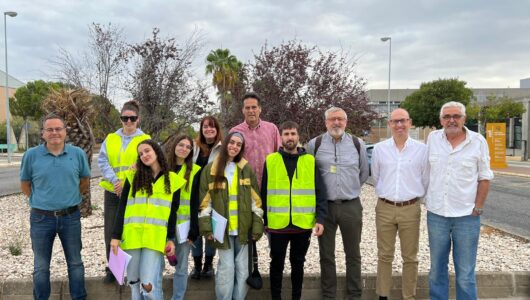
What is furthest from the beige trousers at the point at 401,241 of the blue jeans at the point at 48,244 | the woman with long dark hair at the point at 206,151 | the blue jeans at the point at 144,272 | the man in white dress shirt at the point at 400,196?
the blue jeans at the point at 48,244

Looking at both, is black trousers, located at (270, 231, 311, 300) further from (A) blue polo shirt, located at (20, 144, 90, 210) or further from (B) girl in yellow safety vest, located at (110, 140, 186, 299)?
(A) blue polo shirt, located at (20, 144, 90, 210)

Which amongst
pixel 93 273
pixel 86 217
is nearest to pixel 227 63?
pixel 86 217

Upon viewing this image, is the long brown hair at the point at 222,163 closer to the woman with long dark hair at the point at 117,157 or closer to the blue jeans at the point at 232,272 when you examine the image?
the blue jeans at the point at 232,272

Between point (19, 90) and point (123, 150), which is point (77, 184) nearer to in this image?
point (123, 150)

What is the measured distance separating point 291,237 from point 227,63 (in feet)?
108

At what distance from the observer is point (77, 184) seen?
160 inches

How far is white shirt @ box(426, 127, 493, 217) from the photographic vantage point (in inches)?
151

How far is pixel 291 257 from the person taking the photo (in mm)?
4160

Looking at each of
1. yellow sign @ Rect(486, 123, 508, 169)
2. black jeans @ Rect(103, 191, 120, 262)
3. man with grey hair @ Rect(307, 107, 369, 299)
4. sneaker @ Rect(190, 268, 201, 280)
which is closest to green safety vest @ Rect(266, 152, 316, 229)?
man with grey hair @ Rect(307, 107, 369, 299)

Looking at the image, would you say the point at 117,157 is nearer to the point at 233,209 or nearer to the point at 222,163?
the point at 222,163

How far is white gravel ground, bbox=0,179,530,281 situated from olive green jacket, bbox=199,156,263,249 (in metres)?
1.32

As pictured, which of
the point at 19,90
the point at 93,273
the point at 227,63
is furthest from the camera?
the point at 19,90

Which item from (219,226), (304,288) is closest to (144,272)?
(219,226)

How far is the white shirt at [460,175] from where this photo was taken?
151 inches
